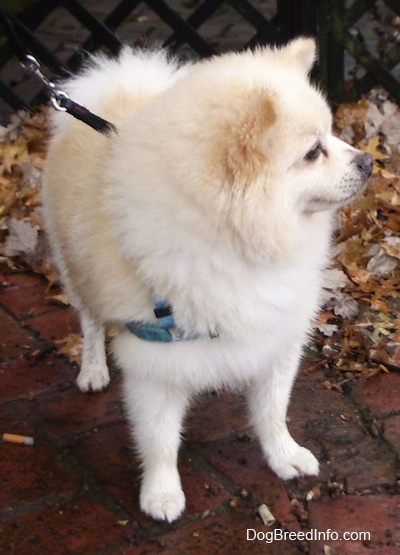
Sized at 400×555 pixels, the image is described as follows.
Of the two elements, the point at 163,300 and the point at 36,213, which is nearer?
the point at 163,300

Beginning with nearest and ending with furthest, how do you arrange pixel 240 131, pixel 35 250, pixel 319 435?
pixel 240 131 < pixel 319 435 < pixel 35 250

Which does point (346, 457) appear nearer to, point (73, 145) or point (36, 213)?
point (73, 145)

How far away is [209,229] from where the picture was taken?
2.00 metres

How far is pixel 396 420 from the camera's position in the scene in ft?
9.54

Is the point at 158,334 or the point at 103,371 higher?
the point at 158,334

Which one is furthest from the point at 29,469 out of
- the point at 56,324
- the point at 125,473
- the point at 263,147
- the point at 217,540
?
the point at 263,147

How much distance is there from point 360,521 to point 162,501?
0.62 metres

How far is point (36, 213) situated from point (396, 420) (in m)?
2.27

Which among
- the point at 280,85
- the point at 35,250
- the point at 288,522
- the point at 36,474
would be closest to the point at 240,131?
the point at 280,85

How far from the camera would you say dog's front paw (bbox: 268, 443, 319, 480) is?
266 centimetres

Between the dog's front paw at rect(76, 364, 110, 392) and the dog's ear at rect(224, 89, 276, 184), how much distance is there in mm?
1465

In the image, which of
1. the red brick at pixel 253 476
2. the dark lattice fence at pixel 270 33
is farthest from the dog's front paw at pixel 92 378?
the dark lattice fence at pixel 270 33

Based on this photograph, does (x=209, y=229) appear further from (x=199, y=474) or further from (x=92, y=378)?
(x=92, y=378)

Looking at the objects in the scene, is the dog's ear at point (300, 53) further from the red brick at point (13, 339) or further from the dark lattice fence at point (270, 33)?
the dark lattice fence at point (270, 33)
